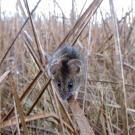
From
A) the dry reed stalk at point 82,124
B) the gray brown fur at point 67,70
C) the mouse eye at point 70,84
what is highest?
the gray brown fur at point 67,70

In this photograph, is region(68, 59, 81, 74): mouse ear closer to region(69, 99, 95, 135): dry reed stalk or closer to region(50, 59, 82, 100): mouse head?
region(50, 59, 82, 100): mouse head

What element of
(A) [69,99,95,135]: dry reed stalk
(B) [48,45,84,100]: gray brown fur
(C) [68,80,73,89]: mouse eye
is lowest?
(A) [69,99,95,135]: dry reed stalk

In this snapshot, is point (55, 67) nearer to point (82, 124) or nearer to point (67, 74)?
point (67, 74)

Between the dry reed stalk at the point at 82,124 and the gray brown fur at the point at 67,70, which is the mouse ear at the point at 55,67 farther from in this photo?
the dry reed stalk at the point at 82,124

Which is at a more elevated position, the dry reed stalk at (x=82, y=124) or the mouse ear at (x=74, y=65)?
the mouse ear at (x=74, y=65)

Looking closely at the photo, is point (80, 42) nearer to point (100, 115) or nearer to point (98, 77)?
point (98, 77)

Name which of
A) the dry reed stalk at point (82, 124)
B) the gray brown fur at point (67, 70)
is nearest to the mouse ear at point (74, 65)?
the gray brown fur at point (67, 70)

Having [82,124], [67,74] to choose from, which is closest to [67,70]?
[67,74]

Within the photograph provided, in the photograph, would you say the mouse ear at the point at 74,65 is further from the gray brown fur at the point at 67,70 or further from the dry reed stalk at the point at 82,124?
the dry reed stalk at the point at 82,124

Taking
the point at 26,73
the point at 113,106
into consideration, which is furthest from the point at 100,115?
the point at 26,73

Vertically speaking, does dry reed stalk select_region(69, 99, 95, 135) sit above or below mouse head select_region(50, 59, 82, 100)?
below

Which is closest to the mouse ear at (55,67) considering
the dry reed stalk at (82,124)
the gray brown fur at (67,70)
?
the gray brown fur at (67,70)

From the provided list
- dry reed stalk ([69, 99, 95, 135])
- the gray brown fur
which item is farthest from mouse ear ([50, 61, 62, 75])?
dry reed stalk ([69, 99, 95, 135])

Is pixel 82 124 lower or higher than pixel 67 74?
lower
